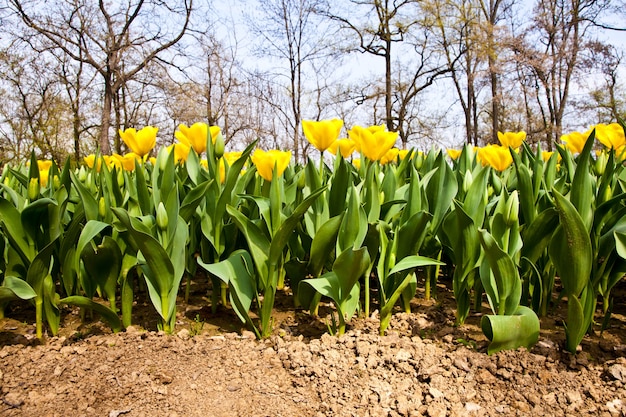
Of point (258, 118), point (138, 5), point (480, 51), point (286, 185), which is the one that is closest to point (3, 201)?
point (286, 185)

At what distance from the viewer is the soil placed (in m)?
1.24

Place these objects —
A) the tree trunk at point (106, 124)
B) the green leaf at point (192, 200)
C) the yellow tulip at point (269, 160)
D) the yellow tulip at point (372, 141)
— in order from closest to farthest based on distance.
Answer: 1. the green leaf at point (192, 200)
2. the yellow tulip at point (269, 160)
3. the yellow tulip at point (372, 141)
4. the tree trunk at point (106, 124)

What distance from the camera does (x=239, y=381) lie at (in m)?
1.36

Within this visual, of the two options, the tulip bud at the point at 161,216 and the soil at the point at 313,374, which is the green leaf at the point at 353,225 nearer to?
the soil at the point at 313,374

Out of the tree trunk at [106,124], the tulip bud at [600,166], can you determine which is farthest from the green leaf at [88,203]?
the tree trunk at [106,124]

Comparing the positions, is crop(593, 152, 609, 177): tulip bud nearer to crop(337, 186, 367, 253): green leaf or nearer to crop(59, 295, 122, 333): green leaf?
crop(337, 186, 367, 253): green leaf

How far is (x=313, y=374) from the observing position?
139 cm

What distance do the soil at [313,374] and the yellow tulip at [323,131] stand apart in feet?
2.60

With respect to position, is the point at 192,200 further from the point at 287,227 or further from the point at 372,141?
the point at 372,141

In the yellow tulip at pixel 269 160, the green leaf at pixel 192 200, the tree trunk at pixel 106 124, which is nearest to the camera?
the green leaf at pixel 192 200

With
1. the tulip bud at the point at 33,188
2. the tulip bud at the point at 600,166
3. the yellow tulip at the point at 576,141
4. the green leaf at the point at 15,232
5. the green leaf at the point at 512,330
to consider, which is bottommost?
the green leaf at the point at 512,330

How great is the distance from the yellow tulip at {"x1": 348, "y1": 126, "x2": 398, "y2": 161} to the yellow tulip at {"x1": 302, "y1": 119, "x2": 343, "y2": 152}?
0.22 ft

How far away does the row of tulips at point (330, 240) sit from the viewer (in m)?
1.40

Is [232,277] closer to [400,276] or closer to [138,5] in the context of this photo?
[400,276]
